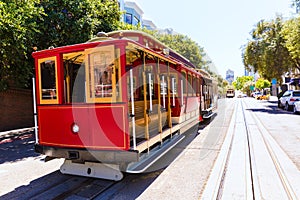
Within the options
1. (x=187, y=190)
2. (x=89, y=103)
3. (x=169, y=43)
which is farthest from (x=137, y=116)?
(x=169, y=43)

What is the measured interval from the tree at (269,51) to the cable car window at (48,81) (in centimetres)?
2104

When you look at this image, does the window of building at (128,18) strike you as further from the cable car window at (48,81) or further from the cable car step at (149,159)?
the cable car window at (48,81)

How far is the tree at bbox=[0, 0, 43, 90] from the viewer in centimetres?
837

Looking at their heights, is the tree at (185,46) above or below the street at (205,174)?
above

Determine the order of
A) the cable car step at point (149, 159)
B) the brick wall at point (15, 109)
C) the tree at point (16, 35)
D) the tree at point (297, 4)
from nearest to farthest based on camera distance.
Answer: the cable car step at point (149, 159), the tree at point (16, 35), the brick wall at point (15, 109), the tree at point (297, 4)

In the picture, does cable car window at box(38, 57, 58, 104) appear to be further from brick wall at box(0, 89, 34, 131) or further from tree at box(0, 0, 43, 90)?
brick wall at box(0, 89, 34, 131)

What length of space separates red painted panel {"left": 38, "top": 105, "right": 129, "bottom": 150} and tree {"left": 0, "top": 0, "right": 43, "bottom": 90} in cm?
500

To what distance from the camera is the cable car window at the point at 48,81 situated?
490cm

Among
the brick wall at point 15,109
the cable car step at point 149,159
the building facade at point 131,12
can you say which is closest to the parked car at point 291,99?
the cable car step at point 149,159

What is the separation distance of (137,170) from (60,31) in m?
8.80

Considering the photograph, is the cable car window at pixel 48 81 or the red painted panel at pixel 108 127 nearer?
the red painted panel at pixel 108 127

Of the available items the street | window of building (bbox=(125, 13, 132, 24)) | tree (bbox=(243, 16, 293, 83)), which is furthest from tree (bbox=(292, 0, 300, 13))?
window of building (bbox=(125, 13, 132, 24))

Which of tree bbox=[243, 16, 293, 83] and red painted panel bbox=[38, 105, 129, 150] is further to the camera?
tree bbox=[243, 16, 293, 83]

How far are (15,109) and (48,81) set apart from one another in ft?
33.7
